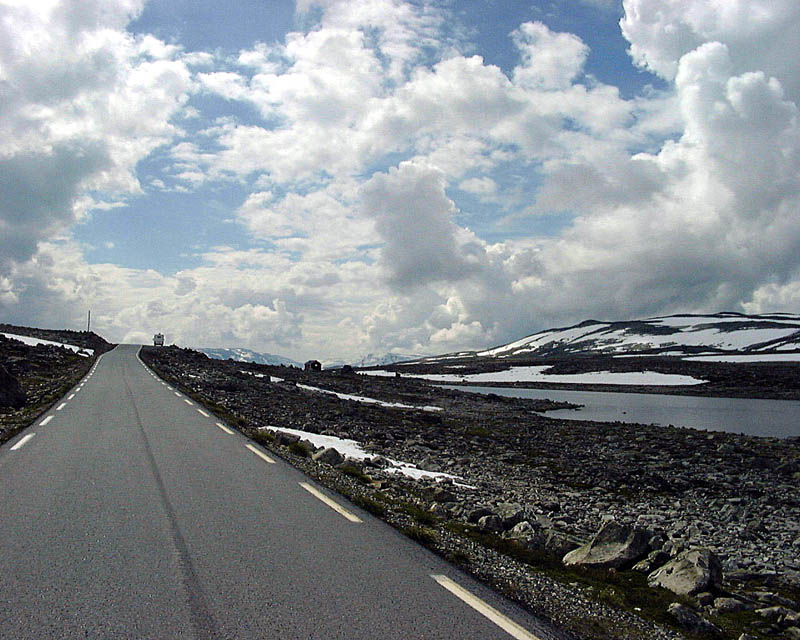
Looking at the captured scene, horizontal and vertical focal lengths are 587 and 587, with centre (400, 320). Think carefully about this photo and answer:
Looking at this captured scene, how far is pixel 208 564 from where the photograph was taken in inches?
271

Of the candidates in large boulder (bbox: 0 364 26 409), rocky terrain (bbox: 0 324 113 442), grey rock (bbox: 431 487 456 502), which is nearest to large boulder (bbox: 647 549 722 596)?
grey rock (bbox: 431 487 456 502)

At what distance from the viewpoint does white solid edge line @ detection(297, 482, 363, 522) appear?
9.35 meters

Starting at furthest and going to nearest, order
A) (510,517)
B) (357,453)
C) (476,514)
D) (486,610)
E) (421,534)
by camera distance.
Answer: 1. (357,453)
2. (476,514)
3. (510,517)
4. (421,534)
5. (486,610)

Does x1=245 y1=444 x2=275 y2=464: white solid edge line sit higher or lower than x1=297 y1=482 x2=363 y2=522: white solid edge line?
lower

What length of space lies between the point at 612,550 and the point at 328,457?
8.71 metres

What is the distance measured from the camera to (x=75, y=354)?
72.9 m

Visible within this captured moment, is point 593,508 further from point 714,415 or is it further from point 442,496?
point 714,415

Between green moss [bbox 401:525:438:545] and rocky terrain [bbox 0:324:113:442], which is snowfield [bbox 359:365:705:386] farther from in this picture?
green moss [bbox 401:525:438:545]

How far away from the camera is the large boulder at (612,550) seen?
8.37m

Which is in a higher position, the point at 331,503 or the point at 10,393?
the point at 10,393

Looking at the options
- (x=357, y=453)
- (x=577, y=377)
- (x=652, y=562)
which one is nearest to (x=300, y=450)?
(x=357, y=453)

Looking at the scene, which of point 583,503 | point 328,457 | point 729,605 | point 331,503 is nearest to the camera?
point 729,605

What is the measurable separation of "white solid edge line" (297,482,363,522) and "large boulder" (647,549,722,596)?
171 inches

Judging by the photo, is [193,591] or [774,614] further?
[774,614]
